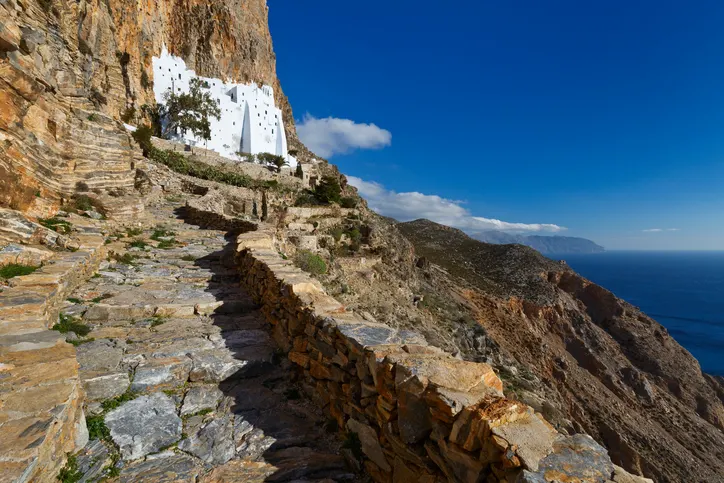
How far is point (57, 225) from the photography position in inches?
259

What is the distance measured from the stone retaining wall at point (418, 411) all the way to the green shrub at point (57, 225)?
5.96 m

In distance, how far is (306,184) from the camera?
3644 centimetres

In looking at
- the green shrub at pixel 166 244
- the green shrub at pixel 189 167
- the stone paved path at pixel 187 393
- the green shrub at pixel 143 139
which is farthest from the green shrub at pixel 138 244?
the green shrub at pixel 143 139

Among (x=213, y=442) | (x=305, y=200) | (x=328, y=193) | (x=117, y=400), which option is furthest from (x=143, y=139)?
(x=213, y=442)

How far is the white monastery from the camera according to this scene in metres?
38.6

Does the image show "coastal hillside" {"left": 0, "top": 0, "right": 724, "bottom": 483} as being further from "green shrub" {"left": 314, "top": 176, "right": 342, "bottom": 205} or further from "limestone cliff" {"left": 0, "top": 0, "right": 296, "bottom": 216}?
"green shrub" {"left": 314, "top": 176, "right": 342, "bottom": 205}

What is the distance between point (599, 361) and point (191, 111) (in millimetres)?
52304

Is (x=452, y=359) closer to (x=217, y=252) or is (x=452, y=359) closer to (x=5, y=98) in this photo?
(x=217, y=252)

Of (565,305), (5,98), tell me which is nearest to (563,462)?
(5,98)

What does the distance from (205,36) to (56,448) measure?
175ft

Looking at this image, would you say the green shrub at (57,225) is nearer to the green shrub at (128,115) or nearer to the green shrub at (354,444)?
the green shrub at (354,444)

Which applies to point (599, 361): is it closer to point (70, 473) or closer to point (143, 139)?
point (70, 473)

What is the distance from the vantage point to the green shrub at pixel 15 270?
4.24m

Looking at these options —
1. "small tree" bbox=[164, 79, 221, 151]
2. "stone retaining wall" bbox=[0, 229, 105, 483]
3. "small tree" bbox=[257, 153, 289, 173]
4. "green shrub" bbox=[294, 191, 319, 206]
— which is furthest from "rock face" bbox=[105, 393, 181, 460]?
"small tree" bbox=[164, 79, 221, 151]
